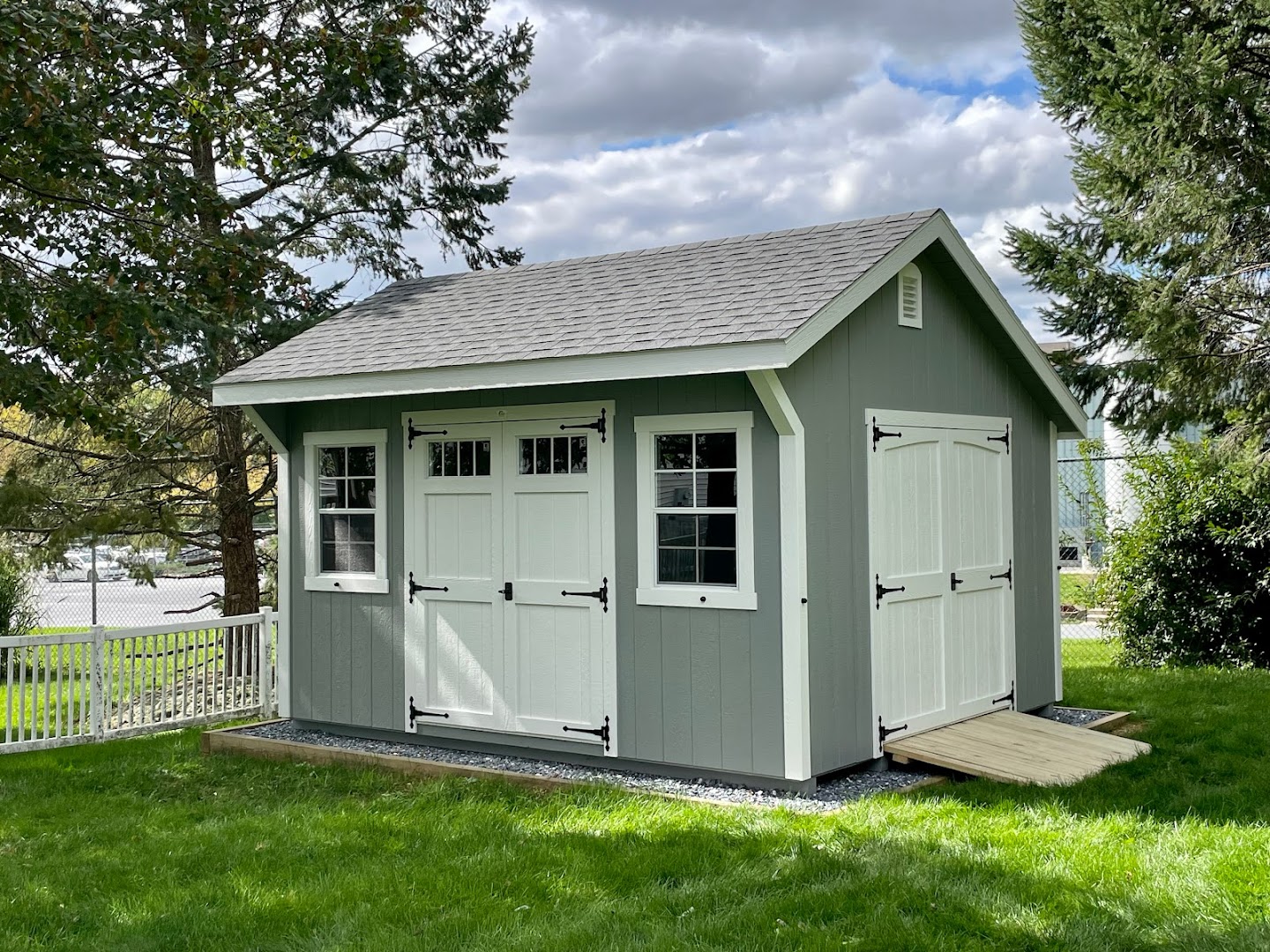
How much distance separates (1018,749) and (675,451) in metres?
2.56

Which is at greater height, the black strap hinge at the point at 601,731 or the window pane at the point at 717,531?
the window pane at the point at 717,531

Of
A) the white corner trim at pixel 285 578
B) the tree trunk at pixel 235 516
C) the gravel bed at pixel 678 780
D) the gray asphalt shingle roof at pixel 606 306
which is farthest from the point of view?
the tree trunk at pixel 235 516

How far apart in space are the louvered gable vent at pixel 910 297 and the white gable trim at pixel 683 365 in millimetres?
217

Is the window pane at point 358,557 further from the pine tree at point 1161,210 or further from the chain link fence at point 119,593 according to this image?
the pine tree at point 1161,210

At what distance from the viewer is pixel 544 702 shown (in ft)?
24.3

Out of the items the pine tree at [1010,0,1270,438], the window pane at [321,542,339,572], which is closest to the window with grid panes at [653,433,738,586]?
the window pane at [321,542,339,572]

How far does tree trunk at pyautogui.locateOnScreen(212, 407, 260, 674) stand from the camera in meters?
12.0

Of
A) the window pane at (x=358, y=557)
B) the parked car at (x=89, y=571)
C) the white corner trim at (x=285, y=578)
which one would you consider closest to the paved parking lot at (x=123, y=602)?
the parked car at (x=89, y=571)

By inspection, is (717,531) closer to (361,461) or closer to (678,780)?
(678,780)

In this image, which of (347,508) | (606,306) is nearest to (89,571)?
(347,508)

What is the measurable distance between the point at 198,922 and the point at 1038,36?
39.8 ft

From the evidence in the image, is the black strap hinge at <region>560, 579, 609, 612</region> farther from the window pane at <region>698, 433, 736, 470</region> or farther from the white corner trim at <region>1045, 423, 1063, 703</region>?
the white corner trim at <region>1045, 423, 1063, 703</region>

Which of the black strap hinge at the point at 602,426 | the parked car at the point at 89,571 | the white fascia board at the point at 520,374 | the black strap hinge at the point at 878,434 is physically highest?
the white fascia board at the point at 520,374

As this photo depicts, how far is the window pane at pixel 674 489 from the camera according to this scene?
685 centimetres
